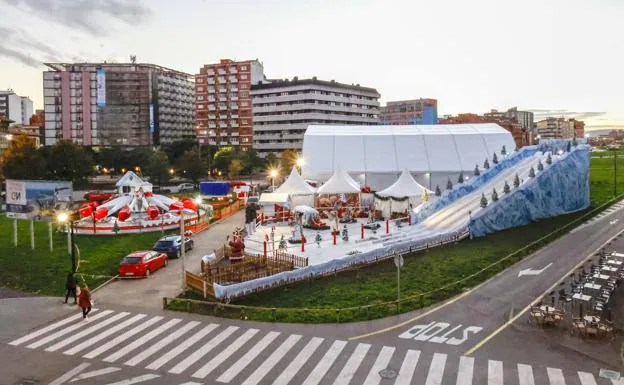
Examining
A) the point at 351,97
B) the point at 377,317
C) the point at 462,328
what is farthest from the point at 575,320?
the point at 351,97

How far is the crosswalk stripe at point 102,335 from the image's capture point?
1690 cm

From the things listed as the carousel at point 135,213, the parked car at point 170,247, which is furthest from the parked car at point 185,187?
the parked car at point 170,247

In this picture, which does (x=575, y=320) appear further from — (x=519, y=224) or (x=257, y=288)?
(x=519, y=224)

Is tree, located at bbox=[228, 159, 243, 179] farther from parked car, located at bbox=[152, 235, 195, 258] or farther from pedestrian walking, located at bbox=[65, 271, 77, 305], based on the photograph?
pedestrian walking, located at bbox=[65, 271, 77, 305]

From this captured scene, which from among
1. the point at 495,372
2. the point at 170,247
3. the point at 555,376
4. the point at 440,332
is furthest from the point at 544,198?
the point at 170,247

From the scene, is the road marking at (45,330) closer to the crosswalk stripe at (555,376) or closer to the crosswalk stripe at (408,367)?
the crosswalk stripe at (408,367)

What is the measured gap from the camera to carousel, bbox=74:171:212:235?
131 feet

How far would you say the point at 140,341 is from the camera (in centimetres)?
1764

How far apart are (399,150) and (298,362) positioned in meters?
45.2

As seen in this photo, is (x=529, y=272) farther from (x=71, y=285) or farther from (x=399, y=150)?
(x=399, y=150)

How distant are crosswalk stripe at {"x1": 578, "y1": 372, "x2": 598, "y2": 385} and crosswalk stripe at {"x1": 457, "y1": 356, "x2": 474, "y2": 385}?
304cm

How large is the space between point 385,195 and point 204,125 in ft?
388

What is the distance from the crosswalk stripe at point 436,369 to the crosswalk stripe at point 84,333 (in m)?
12.7

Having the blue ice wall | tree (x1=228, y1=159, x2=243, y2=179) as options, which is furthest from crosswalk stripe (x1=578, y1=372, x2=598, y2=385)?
tree (x1=228, y1=159, x2=243, y2=179)
